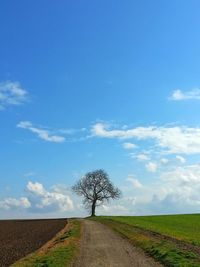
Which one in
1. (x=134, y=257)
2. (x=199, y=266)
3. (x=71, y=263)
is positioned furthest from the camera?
(x=134, y=257)

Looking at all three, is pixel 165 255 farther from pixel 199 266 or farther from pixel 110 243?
pixel 110 243

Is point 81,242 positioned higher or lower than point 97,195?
lower

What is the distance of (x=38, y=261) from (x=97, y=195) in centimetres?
10040

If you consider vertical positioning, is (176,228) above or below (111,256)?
above

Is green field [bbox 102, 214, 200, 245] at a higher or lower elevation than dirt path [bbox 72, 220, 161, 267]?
higher

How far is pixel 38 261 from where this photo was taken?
2502 cm

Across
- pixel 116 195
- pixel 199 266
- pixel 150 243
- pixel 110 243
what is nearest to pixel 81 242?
pixel 110 243

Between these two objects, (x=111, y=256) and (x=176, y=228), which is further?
(x=176, y=228)

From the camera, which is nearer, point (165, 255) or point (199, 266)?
point (199, 266)

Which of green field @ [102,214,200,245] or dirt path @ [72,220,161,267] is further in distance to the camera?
green field @ [102,214,200,245]

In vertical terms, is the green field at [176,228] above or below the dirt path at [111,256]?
above

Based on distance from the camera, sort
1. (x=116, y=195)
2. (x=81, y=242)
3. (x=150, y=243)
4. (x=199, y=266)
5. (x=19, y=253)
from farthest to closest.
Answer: (x=116, y=195), (x=81, y=242), (x=150, y=243), (x=19, y=253), (x=199, y=266)

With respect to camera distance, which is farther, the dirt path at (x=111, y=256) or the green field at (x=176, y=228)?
the green field at (x=176, y=228)

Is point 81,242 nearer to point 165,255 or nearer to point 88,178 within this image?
point 165,255
